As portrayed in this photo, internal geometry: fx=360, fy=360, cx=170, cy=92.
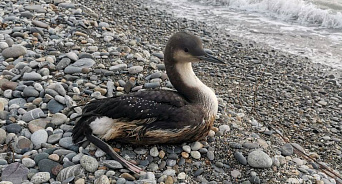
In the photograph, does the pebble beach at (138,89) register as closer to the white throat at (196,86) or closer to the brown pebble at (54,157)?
Answer: the brown pebble at (54,157)

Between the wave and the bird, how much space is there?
8962 mm

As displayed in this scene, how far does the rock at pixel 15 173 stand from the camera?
125 inches

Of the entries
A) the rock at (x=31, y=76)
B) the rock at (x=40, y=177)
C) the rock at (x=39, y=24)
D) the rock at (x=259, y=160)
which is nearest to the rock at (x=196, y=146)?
the rock at (x=259, y=160)

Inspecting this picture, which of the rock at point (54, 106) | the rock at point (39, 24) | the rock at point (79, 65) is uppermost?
the rock at point (39, 24)

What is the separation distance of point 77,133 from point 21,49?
237cm

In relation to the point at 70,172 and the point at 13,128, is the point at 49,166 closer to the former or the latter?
the point at 70,172

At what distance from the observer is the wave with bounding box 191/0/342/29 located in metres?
11.5

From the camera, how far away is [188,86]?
→ 13.1 ft

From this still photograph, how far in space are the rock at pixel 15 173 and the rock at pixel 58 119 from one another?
810 millimetres

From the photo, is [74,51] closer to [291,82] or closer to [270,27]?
[291,82]

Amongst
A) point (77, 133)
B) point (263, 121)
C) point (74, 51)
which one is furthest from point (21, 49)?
point (263, 121)

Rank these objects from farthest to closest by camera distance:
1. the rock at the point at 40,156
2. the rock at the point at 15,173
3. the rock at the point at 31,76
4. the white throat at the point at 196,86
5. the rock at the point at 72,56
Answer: the rock at the point at 72,56
the rock at the point at 31,76
the white throat at the point at 196,86
the rock at the point at 40,156
the rock at the point at 15,173

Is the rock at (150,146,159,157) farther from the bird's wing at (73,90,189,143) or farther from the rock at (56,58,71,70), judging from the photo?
the rock at (56,58,71,70)

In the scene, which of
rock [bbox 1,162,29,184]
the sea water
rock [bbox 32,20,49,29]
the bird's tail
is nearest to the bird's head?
the bird's tail
